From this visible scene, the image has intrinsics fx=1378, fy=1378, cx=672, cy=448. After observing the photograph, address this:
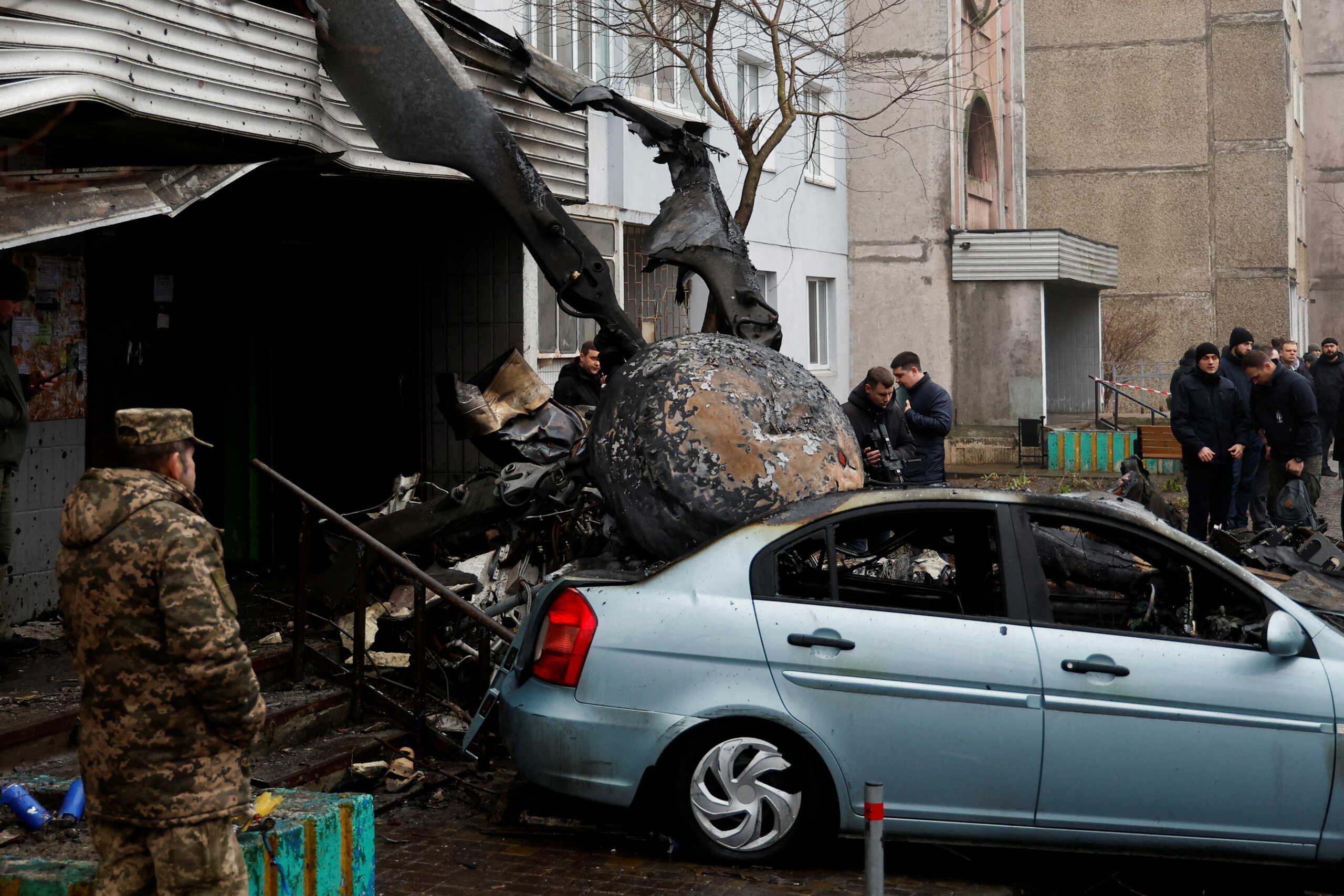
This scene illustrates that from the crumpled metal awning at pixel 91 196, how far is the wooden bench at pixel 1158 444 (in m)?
13.6

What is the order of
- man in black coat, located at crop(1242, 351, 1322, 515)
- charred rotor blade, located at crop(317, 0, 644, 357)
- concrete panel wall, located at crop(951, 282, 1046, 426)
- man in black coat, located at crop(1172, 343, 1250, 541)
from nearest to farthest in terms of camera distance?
charred rotor blade, located at crop(317, 0, 644, 357) < man in black coat, located at crop(1242, 351, 1322, 515) < man in black coat, located at crop(1172, 343, 1250, 541) < concrete panel wall, located at crop(951, 282, 1046, 426)

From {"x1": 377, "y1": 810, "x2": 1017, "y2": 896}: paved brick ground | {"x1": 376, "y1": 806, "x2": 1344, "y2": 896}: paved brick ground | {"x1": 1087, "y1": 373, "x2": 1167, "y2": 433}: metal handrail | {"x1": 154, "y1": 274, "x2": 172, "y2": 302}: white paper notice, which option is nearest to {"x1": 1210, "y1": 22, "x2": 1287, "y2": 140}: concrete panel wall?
{"x1": 1087, "y1": 373, "x2": 1167, "y2": 433}: metal handrail

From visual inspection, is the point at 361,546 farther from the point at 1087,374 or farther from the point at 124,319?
the point at 1087,374

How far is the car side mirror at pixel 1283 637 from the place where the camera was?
5.04 m

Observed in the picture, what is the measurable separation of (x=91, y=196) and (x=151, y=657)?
2925 millimetres

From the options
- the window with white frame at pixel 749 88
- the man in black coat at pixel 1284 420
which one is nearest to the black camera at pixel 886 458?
the man in black coat at pixel 1284 420

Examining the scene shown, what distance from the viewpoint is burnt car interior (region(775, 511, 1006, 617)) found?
5.44 m

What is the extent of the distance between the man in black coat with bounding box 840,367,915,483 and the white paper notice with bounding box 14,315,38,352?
5.39 m

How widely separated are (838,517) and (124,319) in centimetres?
561

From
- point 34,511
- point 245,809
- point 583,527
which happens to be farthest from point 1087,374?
point 245,809

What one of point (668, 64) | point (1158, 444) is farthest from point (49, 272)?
point (1158, 444)

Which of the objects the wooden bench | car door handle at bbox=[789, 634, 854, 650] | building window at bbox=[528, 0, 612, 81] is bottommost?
car door handle at bbox=[789, 634, 854, 650]

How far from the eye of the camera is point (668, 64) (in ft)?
49.9

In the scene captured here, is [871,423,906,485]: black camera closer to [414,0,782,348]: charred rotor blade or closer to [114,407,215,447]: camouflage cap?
[414,0,782,348]: charred rotor blade
